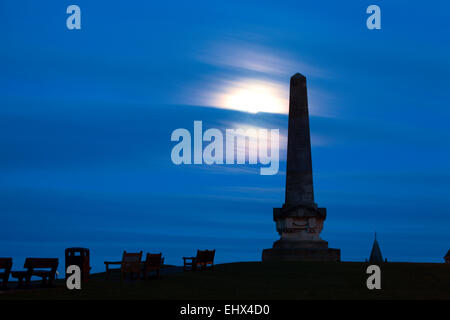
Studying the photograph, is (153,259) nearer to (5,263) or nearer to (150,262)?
Answer: (150,262)

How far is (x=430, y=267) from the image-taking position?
24.2m

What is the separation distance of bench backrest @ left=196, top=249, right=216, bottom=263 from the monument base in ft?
25.5

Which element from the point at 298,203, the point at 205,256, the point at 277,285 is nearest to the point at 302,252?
the point at 298,203

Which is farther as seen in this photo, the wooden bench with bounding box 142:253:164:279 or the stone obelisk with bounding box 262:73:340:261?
the stone obelisk with bounding box 262:73:340:261

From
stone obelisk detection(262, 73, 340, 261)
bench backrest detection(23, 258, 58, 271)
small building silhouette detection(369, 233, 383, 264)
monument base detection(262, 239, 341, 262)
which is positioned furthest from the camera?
small building silhouette detection(369, 233, 383, 264)

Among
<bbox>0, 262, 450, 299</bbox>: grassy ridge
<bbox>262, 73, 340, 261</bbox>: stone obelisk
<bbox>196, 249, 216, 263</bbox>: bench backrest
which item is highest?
<bbox>262, 73, 340, 261</bbox>: stone obelisk

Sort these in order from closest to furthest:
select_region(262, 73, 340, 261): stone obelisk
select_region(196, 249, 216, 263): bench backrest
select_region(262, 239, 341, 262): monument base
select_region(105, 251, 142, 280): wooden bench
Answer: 1. select_region(105, 251, 142, 280): wooden bench
2. select_region(196, 249, 216, 263): bench backrest
3. select_region(262, 239, 341, 262): monument base
4. select_region(262, 73, 340, 261): stone obelisk

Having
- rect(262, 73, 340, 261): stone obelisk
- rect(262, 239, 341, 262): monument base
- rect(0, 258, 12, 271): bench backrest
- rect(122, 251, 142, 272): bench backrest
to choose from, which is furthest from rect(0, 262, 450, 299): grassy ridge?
rect(262, 73, 340, 261): stone obelisk

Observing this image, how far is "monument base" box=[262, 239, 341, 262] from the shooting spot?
111 ft

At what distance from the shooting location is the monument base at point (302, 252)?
33.7 metres

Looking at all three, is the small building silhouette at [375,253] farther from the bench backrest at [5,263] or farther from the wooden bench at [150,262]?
the bench backrest at [5,263]

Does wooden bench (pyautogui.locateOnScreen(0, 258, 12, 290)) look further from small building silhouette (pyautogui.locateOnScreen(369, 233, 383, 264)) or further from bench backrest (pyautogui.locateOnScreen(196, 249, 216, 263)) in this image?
small building silhouette (pyautogui.locateOnScreen(369, 233, 383, 264))
